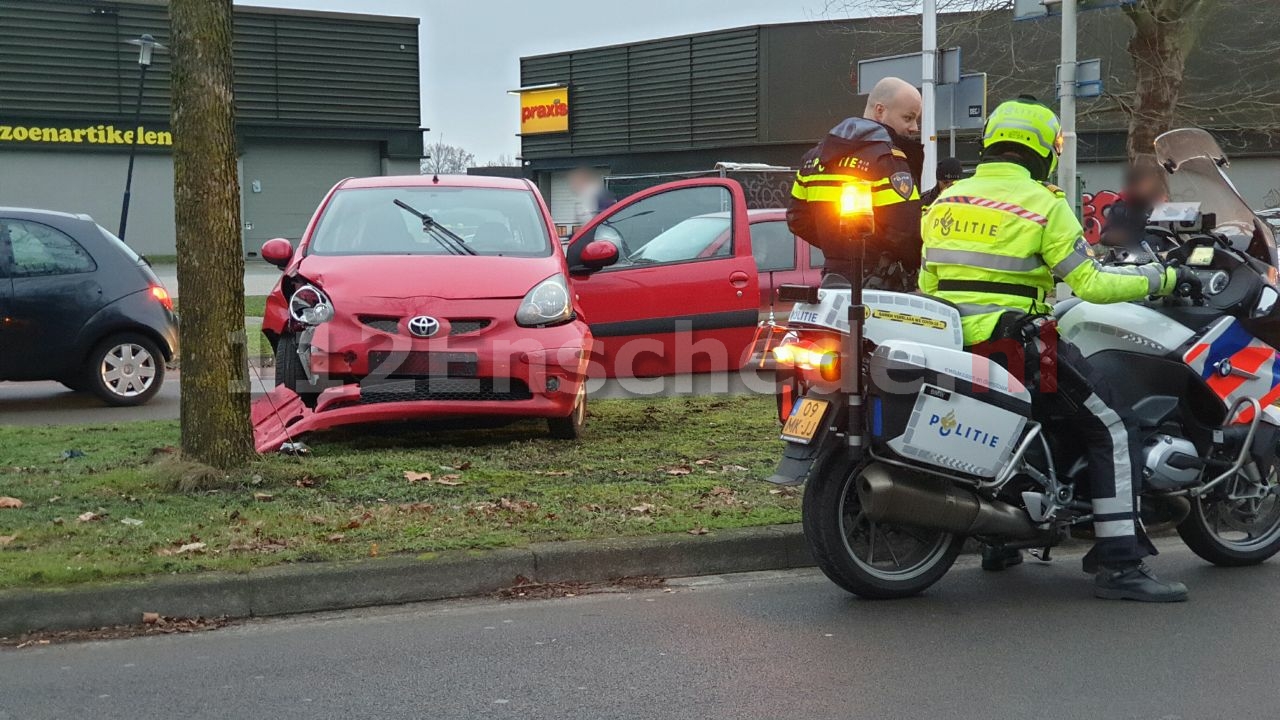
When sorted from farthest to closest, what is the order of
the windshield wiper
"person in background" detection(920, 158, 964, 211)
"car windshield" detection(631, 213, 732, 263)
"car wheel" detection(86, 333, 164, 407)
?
1. "car windshield" detection(631, 213, 732, 263)
2. "car wheel" detection(86, 333, 164, 407)
3. the windshield wiper
4. "person in background" detection(920, 158, 964, 211)

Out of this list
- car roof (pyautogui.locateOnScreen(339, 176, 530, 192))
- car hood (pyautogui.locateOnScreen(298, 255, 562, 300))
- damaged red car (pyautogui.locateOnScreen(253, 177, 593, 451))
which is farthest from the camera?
car roof (pyautogui.locateOnScreen(339, 176, 530, 192))

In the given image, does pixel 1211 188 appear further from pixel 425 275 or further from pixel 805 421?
pixel 425 275

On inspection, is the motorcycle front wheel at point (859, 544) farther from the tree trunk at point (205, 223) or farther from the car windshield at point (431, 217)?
the car windshield at point (431, 217)

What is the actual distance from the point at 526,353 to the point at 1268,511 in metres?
3.94

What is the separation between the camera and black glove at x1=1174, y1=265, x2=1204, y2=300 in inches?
220

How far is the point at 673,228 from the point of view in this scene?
467 inches

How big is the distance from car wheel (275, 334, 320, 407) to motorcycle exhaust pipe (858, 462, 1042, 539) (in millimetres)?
3921

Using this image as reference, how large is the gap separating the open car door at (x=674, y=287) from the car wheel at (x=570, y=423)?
7.84ft

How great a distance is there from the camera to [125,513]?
21.1 ft

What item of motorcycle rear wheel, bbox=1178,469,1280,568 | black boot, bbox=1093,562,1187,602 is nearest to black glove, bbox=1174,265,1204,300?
motorcycle rear wheel, bbox=1178,469,1280,568

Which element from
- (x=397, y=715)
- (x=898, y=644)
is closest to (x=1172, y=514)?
(x=898, y=644)

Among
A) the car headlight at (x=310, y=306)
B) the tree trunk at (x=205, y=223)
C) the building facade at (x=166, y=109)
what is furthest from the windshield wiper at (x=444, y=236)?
the building facade at (x=166, y=109)

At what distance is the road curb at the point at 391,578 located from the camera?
203 inches

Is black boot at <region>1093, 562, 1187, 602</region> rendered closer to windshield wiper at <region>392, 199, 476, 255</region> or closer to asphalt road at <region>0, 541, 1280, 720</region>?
asphalt road at <region>0, 541, 1280, 720</region>
